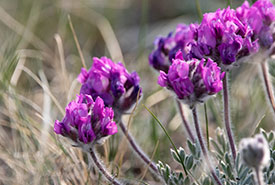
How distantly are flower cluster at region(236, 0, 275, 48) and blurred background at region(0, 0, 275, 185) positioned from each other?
490 mm

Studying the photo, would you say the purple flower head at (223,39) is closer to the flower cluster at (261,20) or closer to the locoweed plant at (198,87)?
the locoweed plant at (198,87)

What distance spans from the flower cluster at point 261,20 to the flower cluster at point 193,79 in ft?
1.51

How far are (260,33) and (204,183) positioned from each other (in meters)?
0.90

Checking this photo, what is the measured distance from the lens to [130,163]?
3.44 metres

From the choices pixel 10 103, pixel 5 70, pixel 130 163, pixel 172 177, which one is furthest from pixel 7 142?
pixel 172 177

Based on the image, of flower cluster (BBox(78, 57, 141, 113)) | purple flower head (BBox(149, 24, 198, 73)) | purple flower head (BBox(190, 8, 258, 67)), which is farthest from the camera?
purple flower head (BBox(149, 24, 198, 73))

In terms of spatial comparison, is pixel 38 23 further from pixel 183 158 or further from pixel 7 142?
pixel 183 158

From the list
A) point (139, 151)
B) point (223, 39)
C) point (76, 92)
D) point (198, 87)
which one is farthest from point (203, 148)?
point (76, 92)

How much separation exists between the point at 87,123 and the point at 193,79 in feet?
1.88

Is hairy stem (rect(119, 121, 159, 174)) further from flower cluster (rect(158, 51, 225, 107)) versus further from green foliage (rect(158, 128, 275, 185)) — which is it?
flower cluster (rect(158, 51, 225, 107))

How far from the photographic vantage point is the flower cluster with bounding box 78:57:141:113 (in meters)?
2.47

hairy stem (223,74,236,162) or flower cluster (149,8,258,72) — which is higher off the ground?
flower cluster (149,8,258,72)

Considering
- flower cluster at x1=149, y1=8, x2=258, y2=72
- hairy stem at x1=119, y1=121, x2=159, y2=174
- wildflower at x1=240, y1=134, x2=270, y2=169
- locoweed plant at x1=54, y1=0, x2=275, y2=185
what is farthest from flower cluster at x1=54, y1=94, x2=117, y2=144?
wildflower at x1=240, y1=134, x2=270, y2=169

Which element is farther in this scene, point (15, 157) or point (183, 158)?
point (15, 157)
